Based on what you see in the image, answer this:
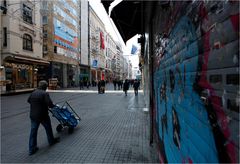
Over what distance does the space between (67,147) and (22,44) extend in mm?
25073

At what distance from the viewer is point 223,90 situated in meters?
1.08

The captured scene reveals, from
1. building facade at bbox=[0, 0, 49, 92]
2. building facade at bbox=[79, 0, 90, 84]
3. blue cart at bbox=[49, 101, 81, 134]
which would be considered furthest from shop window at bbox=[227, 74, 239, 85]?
building facade at bbox=[79, 0, 90, 84]

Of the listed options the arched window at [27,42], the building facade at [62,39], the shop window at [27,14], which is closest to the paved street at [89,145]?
the arched window at [27,42]

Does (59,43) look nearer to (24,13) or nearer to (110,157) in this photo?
(24,13)

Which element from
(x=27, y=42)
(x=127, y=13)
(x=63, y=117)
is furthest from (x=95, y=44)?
(x=127, y=13)

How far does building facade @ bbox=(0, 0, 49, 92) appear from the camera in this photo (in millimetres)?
22734

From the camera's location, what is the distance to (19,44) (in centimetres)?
2477

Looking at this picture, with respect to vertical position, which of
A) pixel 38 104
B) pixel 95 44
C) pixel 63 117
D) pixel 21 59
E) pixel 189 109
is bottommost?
pixel 63 117

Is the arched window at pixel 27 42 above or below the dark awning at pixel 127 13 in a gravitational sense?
above

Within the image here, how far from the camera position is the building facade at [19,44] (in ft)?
74.6

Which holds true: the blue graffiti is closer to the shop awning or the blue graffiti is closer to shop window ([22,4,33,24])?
the shop awning

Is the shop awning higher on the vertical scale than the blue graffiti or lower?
higher

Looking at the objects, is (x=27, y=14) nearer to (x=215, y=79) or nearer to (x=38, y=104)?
(x=38, y=104)

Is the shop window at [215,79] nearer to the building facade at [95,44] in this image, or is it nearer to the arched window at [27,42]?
the arched window at [27,42]
